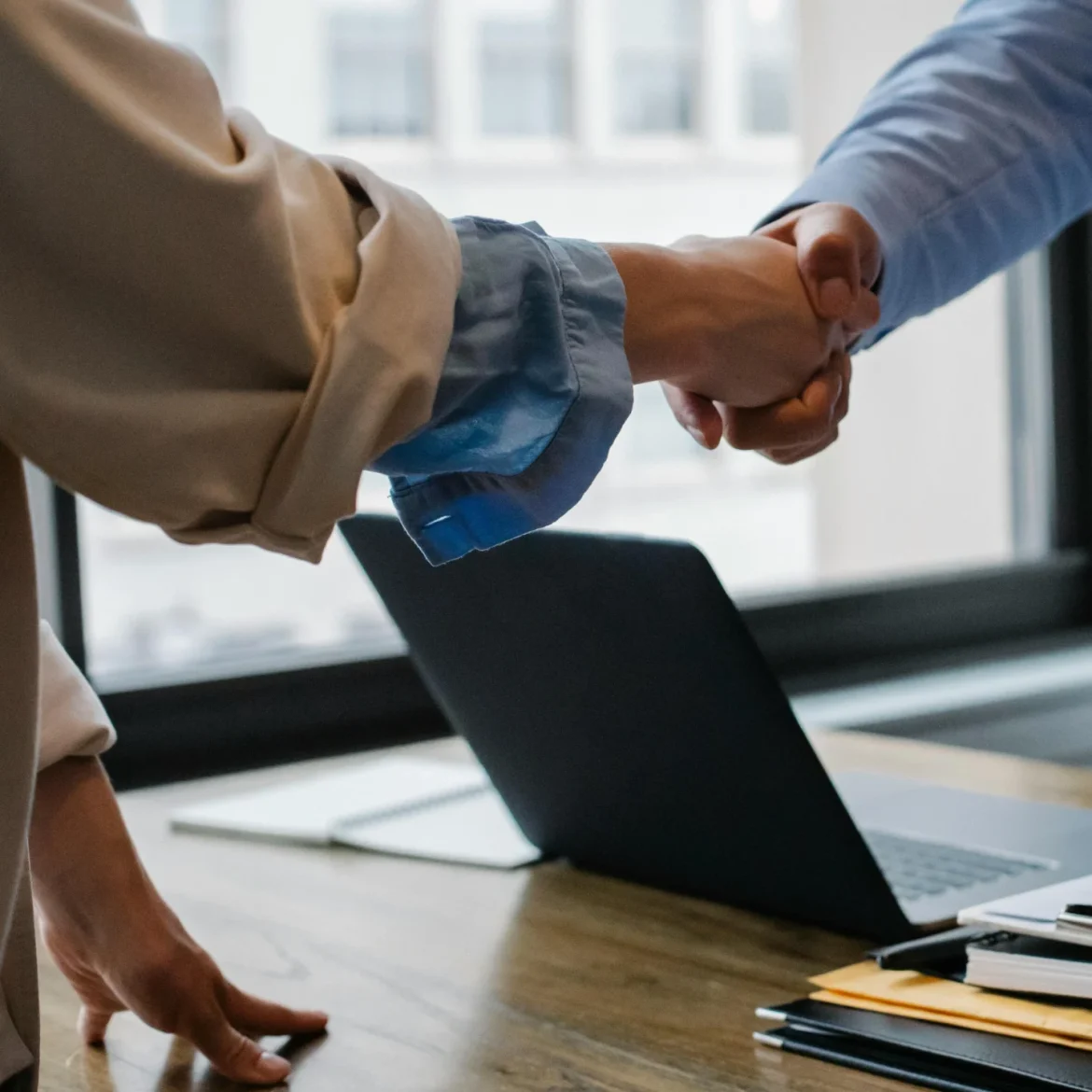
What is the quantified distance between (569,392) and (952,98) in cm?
70

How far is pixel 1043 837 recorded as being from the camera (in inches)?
42.6

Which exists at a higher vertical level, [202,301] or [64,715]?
[202,301]

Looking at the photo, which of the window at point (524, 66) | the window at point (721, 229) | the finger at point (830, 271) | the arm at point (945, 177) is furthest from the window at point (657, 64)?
the finger at point (830, 271)

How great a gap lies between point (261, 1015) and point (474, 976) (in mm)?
136

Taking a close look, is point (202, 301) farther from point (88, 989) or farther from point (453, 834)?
point (453, 834)

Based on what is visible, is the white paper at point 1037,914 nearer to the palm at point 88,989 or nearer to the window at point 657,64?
the palm at point 88,989

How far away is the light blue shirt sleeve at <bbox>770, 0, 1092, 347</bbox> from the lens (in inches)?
48.0

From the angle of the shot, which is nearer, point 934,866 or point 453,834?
point 934,866

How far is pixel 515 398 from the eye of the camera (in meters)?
0.71

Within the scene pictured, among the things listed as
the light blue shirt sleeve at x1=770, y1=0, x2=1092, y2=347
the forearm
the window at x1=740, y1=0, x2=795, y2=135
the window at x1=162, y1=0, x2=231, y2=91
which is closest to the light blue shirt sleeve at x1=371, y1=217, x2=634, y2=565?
the forearm

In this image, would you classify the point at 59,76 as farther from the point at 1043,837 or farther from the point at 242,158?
the point at 1043,837

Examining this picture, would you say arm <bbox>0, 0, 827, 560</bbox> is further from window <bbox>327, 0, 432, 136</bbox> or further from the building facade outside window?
window <bbox>327, 0, 432, 136</bbox>

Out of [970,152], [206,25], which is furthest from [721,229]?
[970,152]

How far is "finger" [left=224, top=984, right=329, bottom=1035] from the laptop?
0.26m
